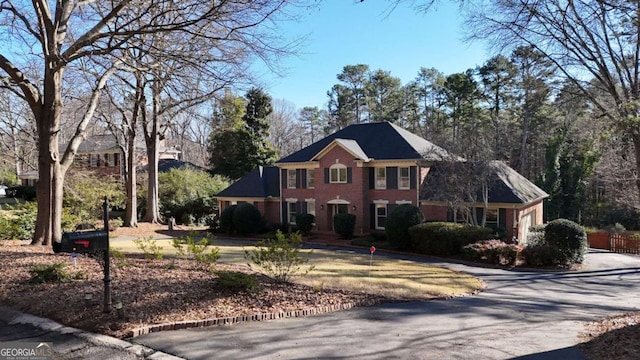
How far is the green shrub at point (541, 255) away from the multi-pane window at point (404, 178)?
9.12 meters

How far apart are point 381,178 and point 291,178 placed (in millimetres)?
7343

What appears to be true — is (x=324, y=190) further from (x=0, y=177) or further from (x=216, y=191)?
(x=0, y=177)

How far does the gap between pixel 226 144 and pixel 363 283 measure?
3529 cm

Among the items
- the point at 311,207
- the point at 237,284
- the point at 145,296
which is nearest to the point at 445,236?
the point at 311,207

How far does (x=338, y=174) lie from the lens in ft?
102

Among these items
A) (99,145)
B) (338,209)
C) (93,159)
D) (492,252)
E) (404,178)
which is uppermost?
(99,145)

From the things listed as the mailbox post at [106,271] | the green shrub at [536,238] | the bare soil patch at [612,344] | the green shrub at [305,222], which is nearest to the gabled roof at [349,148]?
the green shrub at [305,222]

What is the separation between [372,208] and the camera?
30469 millimetres

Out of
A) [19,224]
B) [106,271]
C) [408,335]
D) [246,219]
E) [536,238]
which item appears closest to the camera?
[106,271]

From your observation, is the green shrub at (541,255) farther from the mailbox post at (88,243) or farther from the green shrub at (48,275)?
the mailbox post at (88,243)

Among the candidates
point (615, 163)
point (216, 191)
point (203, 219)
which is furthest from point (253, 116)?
point (615, 163)

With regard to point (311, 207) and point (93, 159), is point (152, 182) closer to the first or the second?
point (311, 207)

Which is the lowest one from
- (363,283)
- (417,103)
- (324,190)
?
(363,283)

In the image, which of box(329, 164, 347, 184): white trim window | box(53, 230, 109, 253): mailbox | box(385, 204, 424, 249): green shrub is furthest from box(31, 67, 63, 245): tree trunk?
box(329, 164, 347, 184): white trim window
